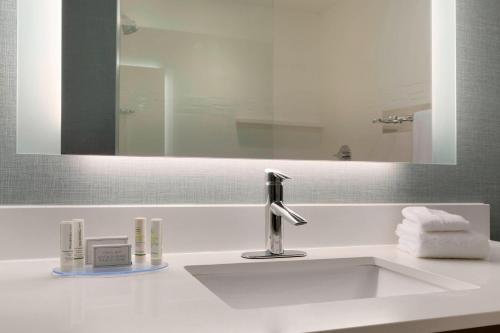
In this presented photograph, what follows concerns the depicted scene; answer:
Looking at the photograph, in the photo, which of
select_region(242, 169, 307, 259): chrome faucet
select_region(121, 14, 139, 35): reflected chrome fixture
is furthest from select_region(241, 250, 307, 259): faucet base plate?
select_region(121, 14, 139, 35): reflected chrome fixture

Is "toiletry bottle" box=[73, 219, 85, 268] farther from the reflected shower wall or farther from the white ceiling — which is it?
the white ceiling

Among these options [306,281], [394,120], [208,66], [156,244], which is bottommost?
[306,281]

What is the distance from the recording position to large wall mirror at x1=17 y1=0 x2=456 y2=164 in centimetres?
105

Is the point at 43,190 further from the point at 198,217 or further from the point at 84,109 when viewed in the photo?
the point at 198,217

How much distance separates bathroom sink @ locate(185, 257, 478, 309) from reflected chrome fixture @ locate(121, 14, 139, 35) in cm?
59

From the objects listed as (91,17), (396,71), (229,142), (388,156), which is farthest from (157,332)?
(396,71)

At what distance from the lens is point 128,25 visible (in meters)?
1.10

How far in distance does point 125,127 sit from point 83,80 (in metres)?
0.14

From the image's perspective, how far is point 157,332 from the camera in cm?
57

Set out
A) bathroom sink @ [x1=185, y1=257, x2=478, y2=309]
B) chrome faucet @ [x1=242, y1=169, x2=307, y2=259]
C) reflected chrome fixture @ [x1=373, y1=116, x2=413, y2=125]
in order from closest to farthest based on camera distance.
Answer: bathroom sink @ [x1=185, y1=257, x2=478, y2=309], chrome faucet @ [x1=242, y1=169, x2=307, y2=259], reflected chrome fixture @ [x1=373, y1=116, x2=413, y2=125]

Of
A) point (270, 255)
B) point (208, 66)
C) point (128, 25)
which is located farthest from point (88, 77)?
point (270, 255)

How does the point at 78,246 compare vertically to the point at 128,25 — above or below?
below

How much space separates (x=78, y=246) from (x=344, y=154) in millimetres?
745

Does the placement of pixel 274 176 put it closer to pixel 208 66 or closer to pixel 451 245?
pixel 208 66
